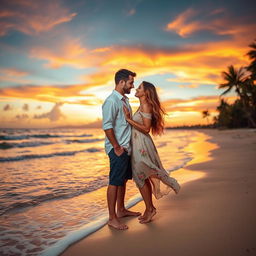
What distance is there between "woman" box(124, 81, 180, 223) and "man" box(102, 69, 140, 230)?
0.39 feet

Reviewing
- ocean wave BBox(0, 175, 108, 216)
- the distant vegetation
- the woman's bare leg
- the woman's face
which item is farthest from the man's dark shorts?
the distant vegetation

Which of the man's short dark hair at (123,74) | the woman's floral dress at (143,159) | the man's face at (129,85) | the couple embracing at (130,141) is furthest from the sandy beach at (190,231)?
the man's short dark hair at (123,74)

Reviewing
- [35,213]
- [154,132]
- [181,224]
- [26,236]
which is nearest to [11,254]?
[26,236]

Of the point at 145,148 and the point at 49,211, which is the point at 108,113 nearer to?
the point at 145,148

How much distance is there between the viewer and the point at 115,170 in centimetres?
332

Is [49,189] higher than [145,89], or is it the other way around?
[145,89]

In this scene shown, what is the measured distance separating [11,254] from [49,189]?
3.08 m

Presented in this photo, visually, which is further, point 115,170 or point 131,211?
point 131,211

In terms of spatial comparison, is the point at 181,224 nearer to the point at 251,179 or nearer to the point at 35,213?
the point at 35,213

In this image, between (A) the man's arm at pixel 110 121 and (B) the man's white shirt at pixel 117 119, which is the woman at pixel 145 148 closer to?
(B) the man's white shirt at pixel 117 119

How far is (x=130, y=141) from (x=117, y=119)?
0.39 metres

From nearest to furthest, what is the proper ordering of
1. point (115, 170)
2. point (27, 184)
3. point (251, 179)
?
point (115, 170) → point (251, 179) → point (27, 184)

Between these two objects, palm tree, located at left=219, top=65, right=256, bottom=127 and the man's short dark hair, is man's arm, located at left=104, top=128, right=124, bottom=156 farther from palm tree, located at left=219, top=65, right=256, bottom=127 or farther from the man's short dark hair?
palm tree, located at left=219, top=65, right=256, bottom=127

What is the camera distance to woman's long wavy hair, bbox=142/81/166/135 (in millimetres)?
3479
